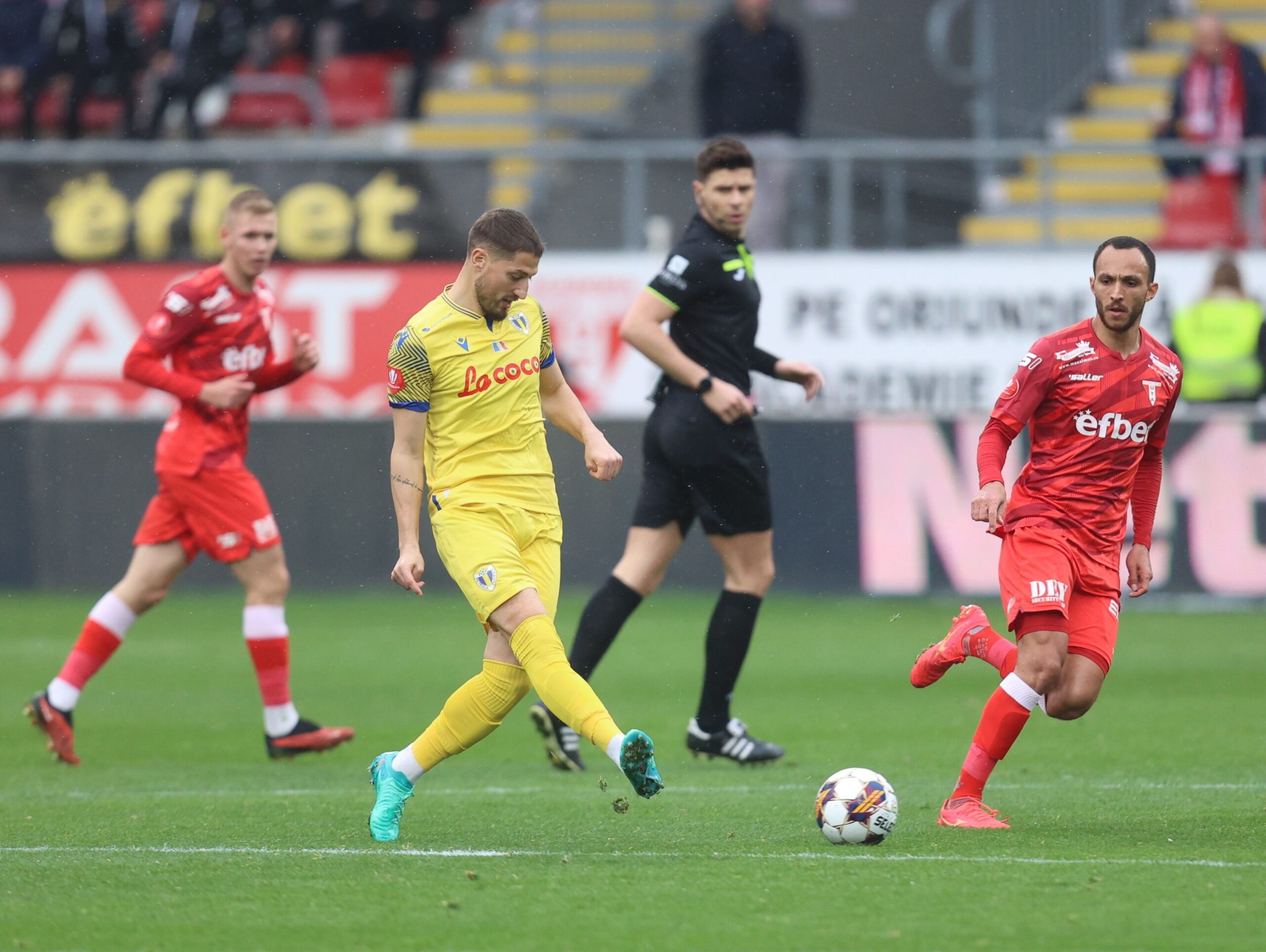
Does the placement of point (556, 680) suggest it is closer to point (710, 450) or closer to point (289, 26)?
point (710, 450)

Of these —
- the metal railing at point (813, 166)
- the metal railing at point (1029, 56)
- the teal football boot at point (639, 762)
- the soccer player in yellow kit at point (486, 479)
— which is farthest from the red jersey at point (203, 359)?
the metal railing at point (1029, 56)

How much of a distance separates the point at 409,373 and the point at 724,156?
2.22 meters

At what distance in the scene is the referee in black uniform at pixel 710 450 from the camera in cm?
740

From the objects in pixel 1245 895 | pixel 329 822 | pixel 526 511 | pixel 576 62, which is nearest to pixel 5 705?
pixel 329 822

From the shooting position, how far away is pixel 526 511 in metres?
5.86

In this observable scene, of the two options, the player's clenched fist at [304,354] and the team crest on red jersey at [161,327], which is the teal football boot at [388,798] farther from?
the team crest on red jersey at [161,327]

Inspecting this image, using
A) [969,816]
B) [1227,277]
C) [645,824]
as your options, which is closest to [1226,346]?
[1227,277]

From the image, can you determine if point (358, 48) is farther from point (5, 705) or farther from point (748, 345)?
point (748, 345)

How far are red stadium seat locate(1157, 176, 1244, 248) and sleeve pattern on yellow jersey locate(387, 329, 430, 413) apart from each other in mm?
10330

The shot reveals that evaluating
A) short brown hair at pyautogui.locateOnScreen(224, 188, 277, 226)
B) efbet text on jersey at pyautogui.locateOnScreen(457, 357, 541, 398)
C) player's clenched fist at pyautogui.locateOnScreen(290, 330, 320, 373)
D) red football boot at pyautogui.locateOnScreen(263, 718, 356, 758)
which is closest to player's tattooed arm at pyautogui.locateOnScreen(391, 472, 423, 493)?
efbet text on jersey at pyautogui.locateOnScreen(457, 357, 541, 398)

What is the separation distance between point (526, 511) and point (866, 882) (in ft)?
5.52

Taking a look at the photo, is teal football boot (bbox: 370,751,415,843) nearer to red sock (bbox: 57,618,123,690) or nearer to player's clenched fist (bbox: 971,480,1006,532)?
player's clenched fist (bbox: 971,480,1006,532)

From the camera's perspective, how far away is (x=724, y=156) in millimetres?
7355

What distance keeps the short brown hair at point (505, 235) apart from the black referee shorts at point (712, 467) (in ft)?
6.35
